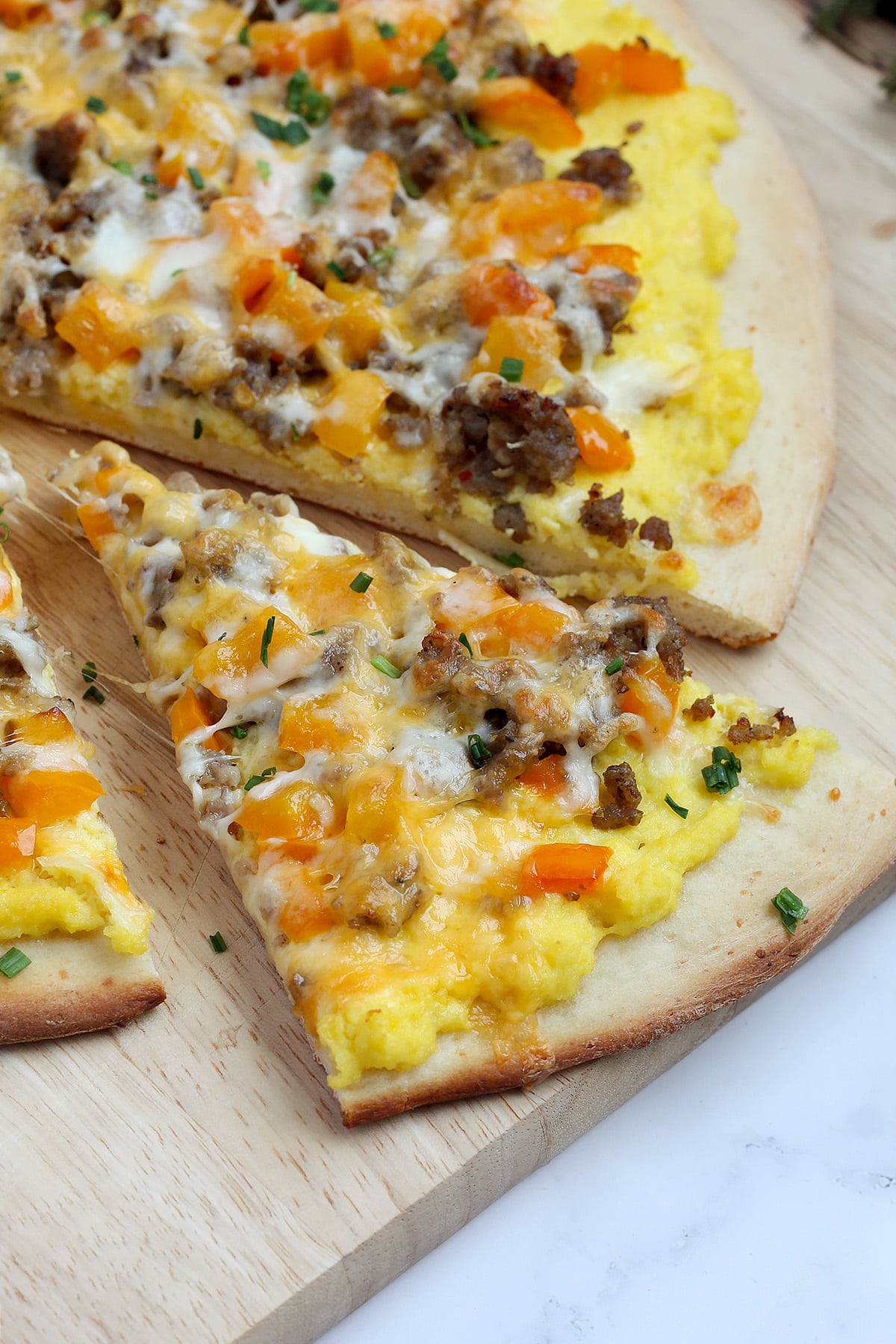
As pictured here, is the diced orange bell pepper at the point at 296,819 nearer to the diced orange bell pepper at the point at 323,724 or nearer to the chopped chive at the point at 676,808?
the diced orange bell pepper at the point at 323,724

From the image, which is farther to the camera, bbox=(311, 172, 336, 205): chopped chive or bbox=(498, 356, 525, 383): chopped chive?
bbox=(311, 172, 336, 205): chopped chive

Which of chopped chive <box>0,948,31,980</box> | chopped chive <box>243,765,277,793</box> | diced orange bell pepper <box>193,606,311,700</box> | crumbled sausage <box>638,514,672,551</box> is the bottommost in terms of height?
chopped chive <box>0,948,31,980</box>

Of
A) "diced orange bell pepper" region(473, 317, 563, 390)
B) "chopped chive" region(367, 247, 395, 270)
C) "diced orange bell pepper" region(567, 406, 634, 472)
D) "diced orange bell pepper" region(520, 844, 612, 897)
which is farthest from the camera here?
"chopped chive" region(367, 247, 395, 270)

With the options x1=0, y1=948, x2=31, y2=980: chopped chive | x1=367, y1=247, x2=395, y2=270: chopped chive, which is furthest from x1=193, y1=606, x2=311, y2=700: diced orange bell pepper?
x1=367, y1=247, x2=395, y2=270: chopped chive

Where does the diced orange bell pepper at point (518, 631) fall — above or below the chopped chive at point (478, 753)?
above

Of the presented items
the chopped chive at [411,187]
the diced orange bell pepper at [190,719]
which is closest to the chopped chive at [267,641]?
the diced orange bell pepper at [190,719]

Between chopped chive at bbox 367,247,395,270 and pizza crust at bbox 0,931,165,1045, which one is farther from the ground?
chopped chive at bbox 367,247,395,270

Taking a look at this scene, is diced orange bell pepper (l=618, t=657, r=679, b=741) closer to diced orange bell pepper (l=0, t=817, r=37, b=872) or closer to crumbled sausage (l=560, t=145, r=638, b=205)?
diced orange bell pepper (l=0, t=817, r=37, b=872)

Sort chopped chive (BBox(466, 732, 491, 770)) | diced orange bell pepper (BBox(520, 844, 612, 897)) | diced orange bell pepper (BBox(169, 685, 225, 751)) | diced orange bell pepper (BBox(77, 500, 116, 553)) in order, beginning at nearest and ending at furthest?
diced orange bell pepper (BBox(520, 844, 612, 897)), chopped chive (BBox(466, 732, 491, 770)), diced orange bell pepper (BBox(169, 685, 225, 751)), diced orange bell pepper (BBox(77, 500, 116, 553))
